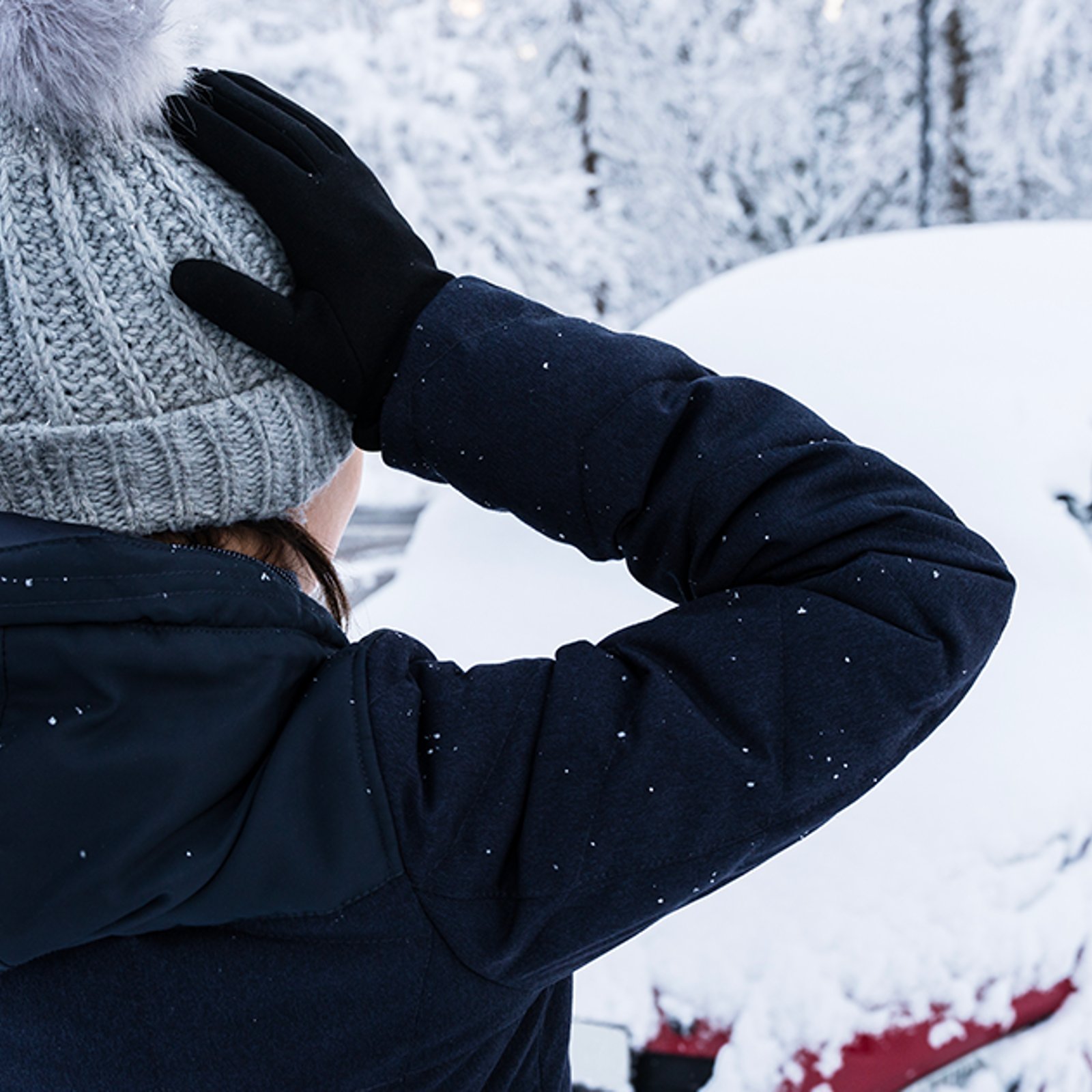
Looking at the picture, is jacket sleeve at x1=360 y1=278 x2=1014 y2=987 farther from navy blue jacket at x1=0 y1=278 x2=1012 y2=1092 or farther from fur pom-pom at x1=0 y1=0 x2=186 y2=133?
fur pom-pom at x1=0 y1=0 x2=186 y2=133

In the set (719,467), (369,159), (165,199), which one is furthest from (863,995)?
(369,159)

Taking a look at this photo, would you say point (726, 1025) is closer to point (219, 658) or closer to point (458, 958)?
point (458, 958)

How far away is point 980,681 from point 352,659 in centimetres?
156

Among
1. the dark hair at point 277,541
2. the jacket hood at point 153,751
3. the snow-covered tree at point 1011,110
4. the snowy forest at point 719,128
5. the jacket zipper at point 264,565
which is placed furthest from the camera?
the snow-covered tree at point 1011,110

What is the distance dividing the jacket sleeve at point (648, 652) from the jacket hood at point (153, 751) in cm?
7

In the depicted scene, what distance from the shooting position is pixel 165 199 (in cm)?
86

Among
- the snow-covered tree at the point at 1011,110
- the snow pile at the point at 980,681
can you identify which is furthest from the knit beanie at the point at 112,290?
the snow-covered tree at the point at 1011,110

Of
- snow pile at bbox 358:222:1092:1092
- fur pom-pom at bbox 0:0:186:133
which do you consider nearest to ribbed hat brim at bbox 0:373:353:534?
fur pom-pom at bbox 0:0:186:133

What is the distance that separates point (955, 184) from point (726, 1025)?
443 inches

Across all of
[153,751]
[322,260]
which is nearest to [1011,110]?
[322,260]

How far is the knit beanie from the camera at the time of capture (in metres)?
0.82

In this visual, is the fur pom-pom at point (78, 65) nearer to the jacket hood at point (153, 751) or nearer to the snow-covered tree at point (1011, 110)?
the jacket hood at point (153, 751)

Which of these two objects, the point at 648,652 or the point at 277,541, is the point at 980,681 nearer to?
the point at 648,652

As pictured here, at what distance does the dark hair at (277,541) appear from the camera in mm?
958
